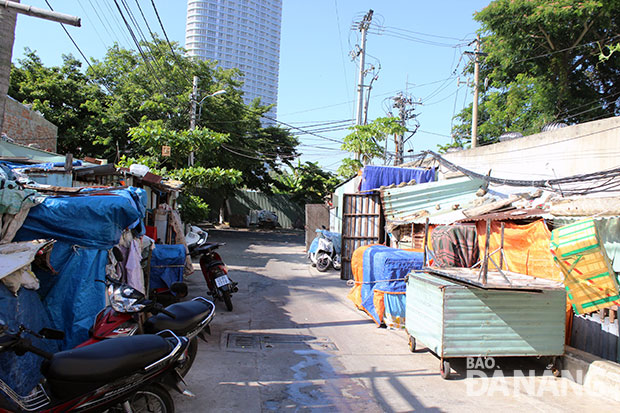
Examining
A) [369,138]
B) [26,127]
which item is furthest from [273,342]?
[369,138]

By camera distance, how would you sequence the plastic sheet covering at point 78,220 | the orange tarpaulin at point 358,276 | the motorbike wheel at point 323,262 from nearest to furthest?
the plastic sheet covering at point 78,220 → the orange tarpaulin at point 358,276 → the motorbike wheel at point 323,262

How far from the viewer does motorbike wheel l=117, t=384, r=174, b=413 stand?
3.16 metres

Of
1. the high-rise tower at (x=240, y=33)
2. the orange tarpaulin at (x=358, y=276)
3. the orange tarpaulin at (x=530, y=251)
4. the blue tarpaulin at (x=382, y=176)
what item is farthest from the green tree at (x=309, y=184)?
the high-rise tower at (x=240, y=33)

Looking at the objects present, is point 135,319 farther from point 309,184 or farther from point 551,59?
point 309,184

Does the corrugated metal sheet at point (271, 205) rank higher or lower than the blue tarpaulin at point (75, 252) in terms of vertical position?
higher

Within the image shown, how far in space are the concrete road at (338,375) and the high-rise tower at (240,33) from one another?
69.9 metres

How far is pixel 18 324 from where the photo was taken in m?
3.46

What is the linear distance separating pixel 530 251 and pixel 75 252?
20.1 ft

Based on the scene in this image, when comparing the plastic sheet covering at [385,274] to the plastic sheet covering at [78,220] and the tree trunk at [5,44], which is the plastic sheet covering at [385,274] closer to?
the plastic sheet covering at [78,220]

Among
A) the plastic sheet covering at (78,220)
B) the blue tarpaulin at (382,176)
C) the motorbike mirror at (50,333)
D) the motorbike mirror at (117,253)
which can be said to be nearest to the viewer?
the motorbike mirror at (50,333)

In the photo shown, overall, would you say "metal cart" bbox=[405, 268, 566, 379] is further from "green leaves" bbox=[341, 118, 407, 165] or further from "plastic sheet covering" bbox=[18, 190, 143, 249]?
"green leaves" bbox=[341, 118, 407, 165]

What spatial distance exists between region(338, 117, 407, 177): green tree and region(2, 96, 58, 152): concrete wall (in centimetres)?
1166

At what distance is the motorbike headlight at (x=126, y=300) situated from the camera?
3836mm

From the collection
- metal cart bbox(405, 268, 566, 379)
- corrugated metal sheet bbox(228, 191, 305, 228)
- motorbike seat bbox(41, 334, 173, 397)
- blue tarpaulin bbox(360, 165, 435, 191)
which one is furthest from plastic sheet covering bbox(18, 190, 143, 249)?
corrugated metal sheet bbox(228, 191, 305, 228)
